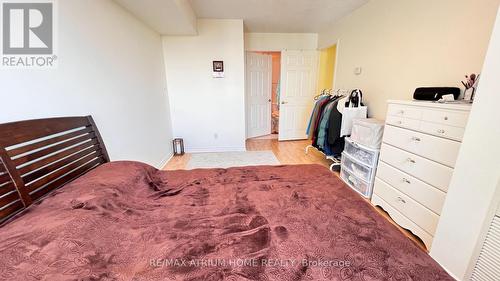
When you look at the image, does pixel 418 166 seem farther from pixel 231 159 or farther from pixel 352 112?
pixel 231 159

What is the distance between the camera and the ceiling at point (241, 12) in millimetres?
2340

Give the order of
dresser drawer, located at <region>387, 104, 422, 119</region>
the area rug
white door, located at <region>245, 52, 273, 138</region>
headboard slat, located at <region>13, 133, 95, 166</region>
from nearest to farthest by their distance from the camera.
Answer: headboard slat, located at <region>13, 133, 95, 166</region> → dresser drawer, located at <region>387, 104, 422, 119</region> → the area rug → white door, located at <region>245, 52, 273, 138</region>

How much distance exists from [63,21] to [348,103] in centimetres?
314

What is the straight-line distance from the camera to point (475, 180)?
1.21 metres

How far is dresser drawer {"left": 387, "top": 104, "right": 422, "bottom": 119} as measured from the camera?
174 cm

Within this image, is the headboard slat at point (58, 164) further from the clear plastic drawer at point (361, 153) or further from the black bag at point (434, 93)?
the black bag at point (434, 93)

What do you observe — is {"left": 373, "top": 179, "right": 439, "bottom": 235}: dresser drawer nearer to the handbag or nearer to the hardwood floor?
the handbag

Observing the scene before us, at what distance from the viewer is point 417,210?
1.73m

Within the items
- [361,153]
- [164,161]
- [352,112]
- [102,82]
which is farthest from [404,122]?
[164,161]

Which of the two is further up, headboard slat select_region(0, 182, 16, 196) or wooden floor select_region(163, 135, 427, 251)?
headboard slat select_region(0, 182, 16, 196)

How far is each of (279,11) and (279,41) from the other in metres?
1.36

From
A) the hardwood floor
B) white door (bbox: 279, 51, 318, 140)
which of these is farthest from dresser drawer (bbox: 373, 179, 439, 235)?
white door (bbox: 279, 51, 318, 140)

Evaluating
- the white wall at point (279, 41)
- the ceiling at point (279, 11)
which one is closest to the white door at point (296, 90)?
the white wall at point (279, 41)

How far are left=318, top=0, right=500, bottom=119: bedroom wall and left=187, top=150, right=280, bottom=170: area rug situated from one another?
1.85 meters
